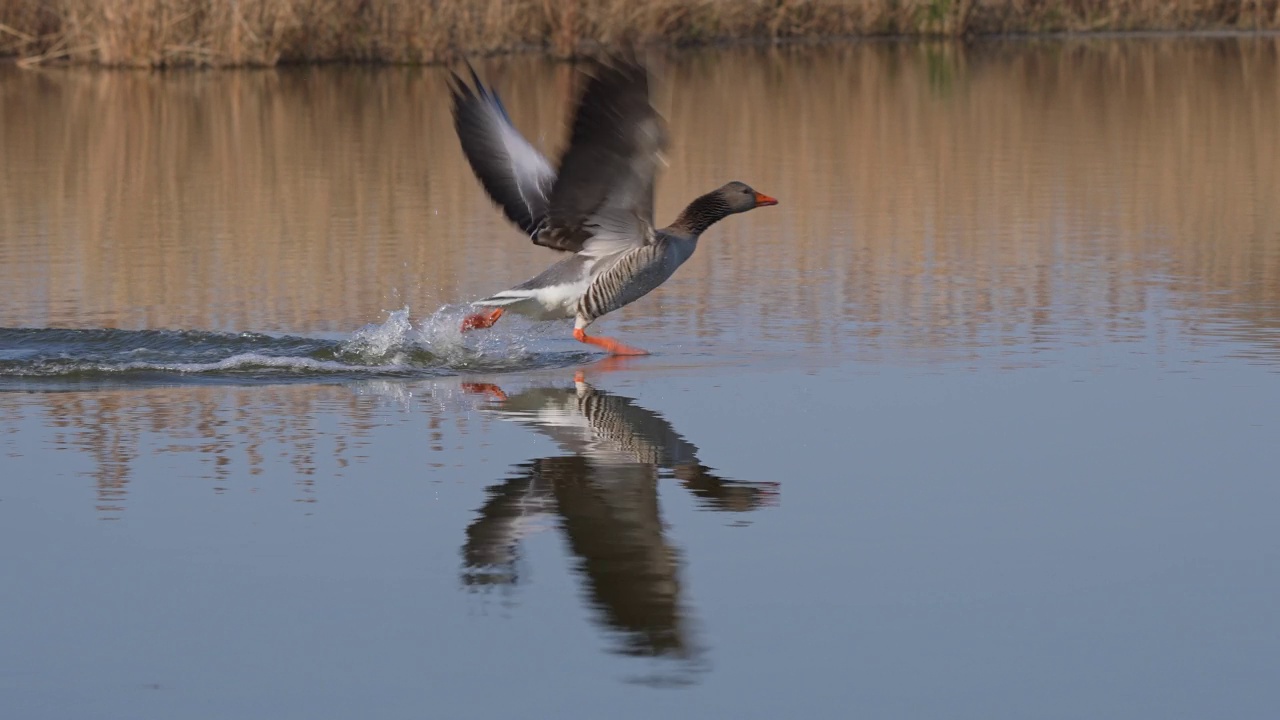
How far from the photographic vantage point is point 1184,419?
7.19m

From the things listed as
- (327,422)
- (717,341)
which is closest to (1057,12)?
(717,341)

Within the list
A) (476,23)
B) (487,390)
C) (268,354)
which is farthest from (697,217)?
(476,23)

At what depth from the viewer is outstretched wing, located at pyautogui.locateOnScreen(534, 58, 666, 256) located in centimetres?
784

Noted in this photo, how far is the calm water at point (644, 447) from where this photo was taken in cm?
458

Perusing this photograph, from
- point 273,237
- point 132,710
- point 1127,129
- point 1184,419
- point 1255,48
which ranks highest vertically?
point 1255,48

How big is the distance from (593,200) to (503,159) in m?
1.12

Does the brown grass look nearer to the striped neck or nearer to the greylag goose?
the greylag goose

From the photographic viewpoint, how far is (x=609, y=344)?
29.0 feet

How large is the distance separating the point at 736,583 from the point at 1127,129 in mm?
14353

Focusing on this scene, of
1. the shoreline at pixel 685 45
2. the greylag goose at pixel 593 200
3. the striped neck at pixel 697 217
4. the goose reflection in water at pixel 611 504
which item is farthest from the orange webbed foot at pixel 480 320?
the shoreline at pixel 685 45

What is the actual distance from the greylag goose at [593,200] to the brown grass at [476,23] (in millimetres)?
15618

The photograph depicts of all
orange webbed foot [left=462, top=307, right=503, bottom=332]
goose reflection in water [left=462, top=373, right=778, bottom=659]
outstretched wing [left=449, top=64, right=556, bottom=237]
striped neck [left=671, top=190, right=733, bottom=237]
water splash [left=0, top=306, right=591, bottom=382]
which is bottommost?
goose reflection in water [left=462, top=373, right=778, bottom=659]

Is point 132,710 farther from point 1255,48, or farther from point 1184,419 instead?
point 1255,48

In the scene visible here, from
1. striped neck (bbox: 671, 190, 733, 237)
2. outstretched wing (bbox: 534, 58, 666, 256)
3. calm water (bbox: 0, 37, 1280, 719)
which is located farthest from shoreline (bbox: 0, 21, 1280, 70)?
outstretched wing (bbox: 534, 58, 666, 256)
